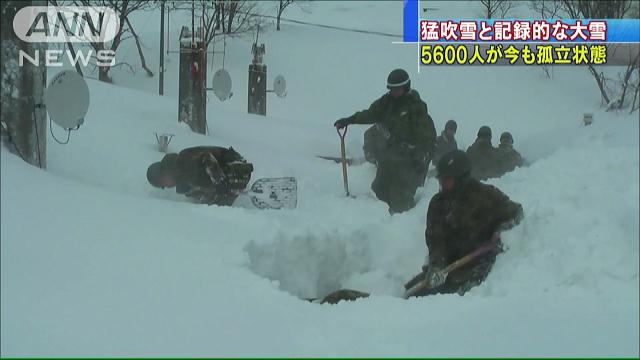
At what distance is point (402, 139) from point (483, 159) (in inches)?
93.4

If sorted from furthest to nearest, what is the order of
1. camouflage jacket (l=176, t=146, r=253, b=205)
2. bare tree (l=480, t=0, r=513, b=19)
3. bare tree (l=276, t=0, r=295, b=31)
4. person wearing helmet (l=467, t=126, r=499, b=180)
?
1. bare tree (l=276, t=0, r=295, b=31)
2. bare tree (l=480, t=0, r=513, b=19)
3. person wearing helmet (l=467, t=126, r=499, b=180)
4. camouflage jacket (l=176, t=146, r=253, b=205)

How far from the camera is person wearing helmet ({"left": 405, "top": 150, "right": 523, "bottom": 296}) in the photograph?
15.5 feet

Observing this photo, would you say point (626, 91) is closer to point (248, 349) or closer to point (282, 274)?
point (282, 274)

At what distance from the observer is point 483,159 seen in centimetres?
913

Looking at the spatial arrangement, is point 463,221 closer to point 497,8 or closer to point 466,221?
point 466,221

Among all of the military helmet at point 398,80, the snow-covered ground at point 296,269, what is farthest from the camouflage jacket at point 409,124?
the snow-covered ground at point 296,269

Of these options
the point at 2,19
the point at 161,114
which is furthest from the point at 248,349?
the point at 161,114

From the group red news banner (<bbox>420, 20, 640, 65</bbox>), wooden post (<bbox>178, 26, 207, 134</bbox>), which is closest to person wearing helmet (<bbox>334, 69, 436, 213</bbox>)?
wooden post (<bbox>178, 26, 207, 134</bbox>)

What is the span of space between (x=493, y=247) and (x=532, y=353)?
4.93 feet

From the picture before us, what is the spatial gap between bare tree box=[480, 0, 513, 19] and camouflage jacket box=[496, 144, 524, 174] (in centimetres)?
1737

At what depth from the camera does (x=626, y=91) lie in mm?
10336

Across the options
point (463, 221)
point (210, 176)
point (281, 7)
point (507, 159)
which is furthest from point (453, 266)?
point (281, 7)

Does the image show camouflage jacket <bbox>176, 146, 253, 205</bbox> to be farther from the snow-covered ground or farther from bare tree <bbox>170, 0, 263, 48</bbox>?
bare tree <bbox>170, 0, 263, 48</bbox>

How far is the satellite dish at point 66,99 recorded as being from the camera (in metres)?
6.15
